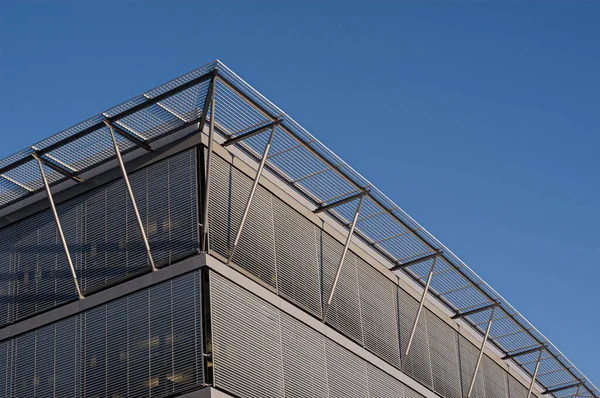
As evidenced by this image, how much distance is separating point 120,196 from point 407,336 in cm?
1829

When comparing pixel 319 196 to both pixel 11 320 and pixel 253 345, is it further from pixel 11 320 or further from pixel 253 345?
pixel 11 320

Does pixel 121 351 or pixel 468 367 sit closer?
pixel 121 351

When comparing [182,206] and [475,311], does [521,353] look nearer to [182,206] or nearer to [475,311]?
[475,311]

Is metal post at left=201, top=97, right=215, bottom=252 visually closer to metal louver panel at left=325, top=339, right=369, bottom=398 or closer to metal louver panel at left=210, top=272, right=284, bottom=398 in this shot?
metal louver panel at left=210, top=272, right=284, bottom=398

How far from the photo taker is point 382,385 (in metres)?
48.6

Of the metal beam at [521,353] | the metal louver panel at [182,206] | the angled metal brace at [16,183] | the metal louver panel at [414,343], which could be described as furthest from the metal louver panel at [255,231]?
the metal beam at [521,353]

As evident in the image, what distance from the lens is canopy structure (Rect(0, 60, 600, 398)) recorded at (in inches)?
1602

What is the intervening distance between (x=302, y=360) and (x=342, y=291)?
6558 millimetres

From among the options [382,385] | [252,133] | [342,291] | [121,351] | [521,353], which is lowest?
[121,351]

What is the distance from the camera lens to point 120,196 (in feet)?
141

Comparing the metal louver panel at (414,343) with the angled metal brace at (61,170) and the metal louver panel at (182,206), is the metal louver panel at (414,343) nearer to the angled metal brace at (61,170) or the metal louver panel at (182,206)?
the metal louver panel at (182,206)

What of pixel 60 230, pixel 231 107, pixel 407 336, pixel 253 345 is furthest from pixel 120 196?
pixel 407 336

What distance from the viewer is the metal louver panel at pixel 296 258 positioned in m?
44.1

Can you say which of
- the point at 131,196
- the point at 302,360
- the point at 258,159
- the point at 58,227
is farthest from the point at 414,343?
the point at 58,227
